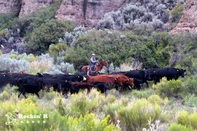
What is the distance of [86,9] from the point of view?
127ft

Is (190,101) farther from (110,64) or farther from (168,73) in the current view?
(110,64)

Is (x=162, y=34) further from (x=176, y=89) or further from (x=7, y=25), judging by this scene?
(x=7, y=25)

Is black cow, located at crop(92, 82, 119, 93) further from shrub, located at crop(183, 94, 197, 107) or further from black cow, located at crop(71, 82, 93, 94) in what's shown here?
shrub, located at crop(183, 94, 197, 107)

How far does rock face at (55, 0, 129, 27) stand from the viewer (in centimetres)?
3819

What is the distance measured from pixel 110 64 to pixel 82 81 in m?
7.55

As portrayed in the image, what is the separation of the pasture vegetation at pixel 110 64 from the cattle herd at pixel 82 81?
1.51 feet

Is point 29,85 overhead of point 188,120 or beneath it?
beneath

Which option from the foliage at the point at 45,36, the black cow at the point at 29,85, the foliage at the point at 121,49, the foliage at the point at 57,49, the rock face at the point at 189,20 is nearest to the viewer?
the black cow at the point at 29,85

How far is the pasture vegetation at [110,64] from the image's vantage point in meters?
5.31

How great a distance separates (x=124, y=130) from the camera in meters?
6.57

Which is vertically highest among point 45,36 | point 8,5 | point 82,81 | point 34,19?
point 8,5

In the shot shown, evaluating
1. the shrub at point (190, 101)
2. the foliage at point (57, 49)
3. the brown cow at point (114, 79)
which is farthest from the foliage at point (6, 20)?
the shrub at point (190, 101)

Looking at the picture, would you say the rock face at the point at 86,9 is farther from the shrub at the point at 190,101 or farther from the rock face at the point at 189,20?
the shrub at the point at 190,101

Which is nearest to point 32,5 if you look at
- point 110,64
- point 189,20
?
point 110,64
